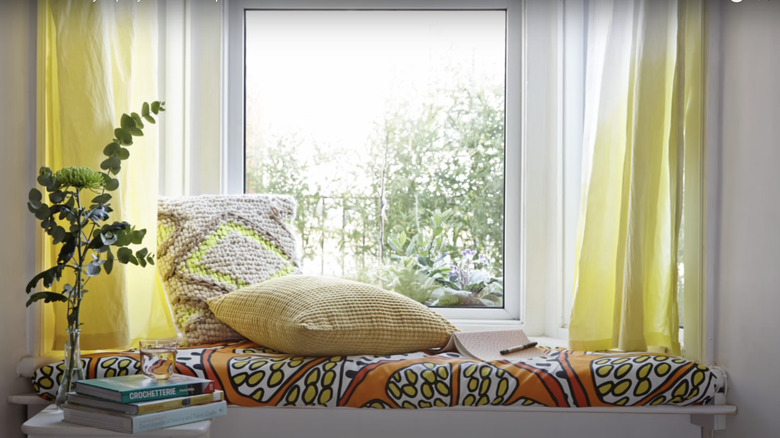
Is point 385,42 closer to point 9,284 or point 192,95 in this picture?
point 192,95

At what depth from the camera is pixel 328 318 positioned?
1670 millimetres

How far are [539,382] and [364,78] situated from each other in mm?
1170

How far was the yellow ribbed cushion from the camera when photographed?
1.66m

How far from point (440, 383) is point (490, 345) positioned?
0.24 metres

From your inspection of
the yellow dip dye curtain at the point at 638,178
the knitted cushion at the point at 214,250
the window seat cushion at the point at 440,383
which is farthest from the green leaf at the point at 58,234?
the yellow dip dye curtain at the point at 638,178

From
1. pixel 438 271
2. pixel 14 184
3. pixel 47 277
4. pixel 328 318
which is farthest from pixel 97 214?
pixel 438 271

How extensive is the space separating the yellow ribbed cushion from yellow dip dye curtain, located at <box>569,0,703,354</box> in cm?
42

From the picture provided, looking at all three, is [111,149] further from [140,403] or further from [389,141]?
[389,141]

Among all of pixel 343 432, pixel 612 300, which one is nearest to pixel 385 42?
pixel 612 300

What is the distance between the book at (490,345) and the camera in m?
1.76

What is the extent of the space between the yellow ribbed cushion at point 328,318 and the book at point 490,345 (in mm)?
34

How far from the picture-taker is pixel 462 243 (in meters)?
2.32

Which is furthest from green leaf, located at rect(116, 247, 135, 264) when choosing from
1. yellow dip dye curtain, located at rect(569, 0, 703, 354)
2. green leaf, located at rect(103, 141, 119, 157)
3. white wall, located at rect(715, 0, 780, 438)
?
white wall, located at rect(715, 0, 780, 438)

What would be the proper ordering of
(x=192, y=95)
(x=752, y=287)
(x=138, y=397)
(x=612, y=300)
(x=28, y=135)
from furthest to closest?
(x=192, y=95)
(x=612, y=300)
(x=28, y=135)
(x=752, y=287)
(x=138, y=397)
